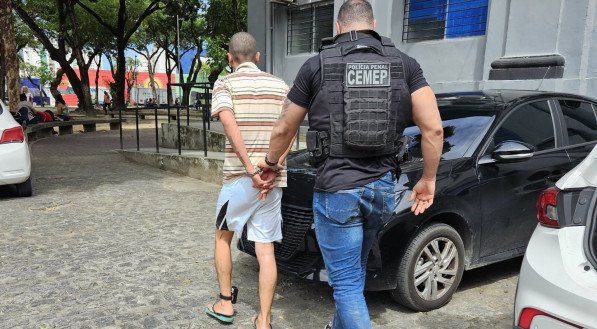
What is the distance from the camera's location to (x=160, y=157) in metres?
9.22

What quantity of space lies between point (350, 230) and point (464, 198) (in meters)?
1.46

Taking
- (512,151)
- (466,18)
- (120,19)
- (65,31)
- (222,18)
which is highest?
(222,18)

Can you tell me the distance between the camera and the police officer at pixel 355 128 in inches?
81.8

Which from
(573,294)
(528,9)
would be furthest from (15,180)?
(528,9)

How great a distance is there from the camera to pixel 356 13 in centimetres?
217

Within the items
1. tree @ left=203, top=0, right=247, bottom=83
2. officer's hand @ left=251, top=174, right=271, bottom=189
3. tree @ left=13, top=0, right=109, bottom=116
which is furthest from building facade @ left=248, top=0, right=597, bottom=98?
tree @ left=13, top=0, right=109, bottom=116

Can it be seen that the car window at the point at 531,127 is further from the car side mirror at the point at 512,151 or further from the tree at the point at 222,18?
the tree at the point at 222,18

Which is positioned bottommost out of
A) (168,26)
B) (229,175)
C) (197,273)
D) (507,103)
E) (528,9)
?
(197,273)

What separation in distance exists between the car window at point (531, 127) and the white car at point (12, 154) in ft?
19.2

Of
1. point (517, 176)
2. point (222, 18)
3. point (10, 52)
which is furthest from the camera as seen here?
point (222, 18)

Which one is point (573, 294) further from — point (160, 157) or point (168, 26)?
point (168, 26)

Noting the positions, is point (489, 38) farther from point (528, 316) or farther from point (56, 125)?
point (56, 125)

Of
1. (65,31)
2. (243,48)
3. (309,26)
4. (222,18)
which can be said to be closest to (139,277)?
(243,48)

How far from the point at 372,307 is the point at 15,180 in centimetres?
524
